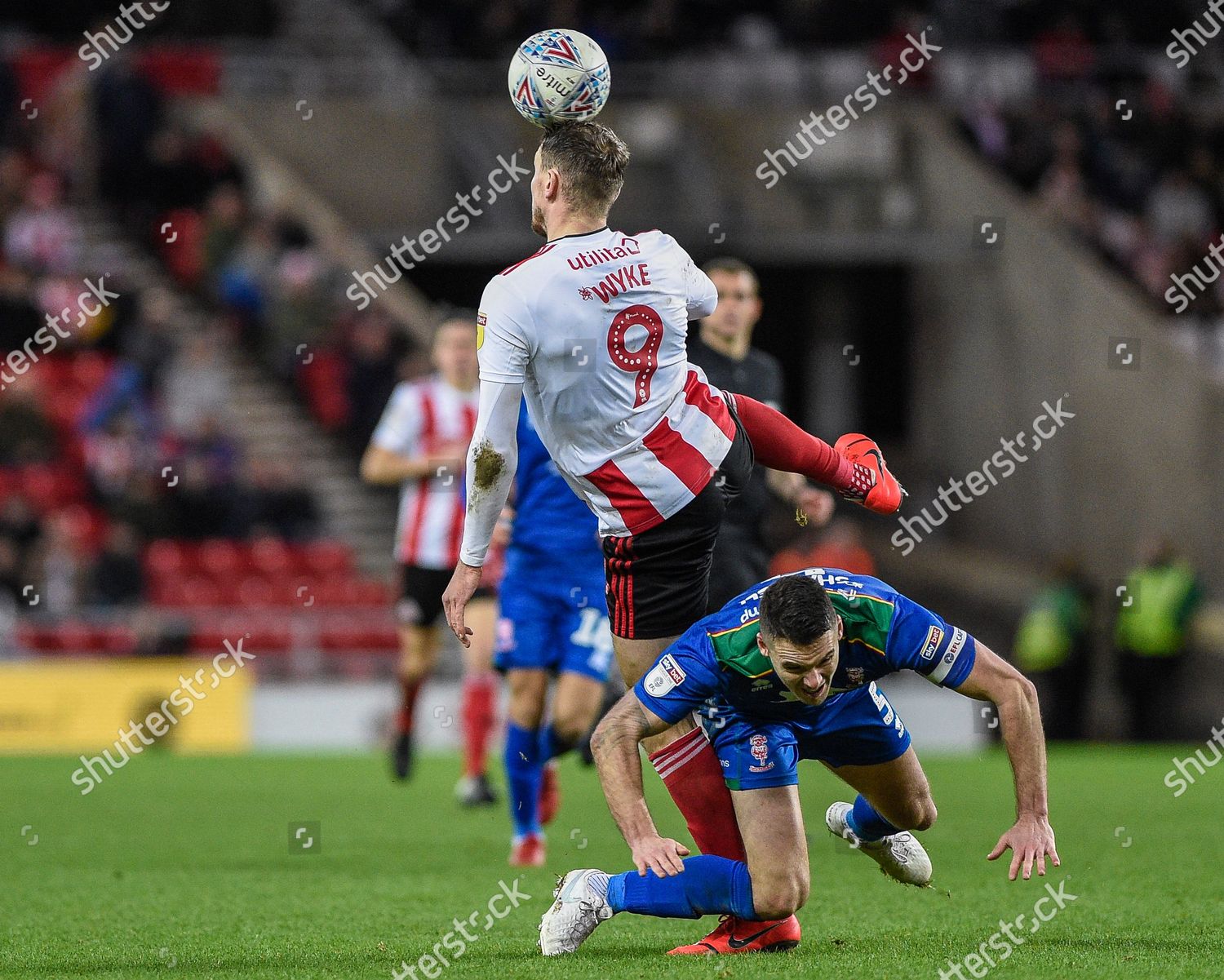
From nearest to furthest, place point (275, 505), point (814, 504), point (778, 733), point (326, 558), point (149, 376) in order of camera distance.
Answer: point (778, 733)
point (814, 504)
point (275, 505)
point (326, 558)
point (149, 376)

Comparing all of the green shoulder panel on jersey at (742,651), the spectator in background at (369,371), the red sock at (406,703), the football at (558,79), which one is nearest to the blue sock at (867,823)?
the green shoulder panel on jersey at (742,651)

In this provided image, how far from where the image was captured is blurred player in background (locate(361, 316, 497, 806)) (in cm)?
1048

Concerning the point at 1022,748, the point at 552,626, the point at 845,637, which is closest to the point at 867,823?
the point at 845,637

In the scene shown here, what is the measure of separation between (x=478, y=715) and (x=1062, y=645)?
987 centimetres

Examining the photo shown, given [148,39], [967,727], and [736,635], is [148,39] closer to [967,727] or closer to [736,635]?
Answer: [967,727]

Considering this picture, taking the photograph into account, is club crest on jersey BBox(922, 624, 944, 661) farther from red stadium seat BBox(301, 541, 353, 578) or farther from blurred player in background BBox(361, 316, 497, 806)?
red stadium seat BBox(301, 541, 353, 578)

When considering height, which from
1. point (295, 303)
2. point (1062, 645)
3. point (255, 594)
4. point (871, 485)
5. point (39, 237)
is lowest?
point (1062, 645)

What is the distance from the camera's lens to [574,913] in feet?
17.9

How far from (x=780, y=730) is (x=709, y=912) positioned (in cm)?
60

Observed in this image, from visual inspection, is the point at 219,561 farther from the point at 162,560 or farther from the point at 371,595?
the point at 371,595

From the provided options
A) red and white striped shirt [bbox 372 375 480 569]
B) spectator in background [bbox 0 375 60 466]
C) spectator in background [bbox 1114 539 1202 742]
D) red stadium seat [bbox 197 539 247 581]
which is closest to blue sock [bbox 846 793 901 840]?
red and white striped shirt [bbox 372 375 480 569]

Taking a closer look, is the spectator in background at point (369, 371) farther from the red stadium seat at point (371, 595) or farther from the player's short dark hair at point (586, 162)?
the player's short dark hair at point (586, 162)

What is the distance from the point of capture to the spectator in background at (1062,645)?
18766mm

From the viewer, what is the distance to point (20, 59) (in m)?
21.3
